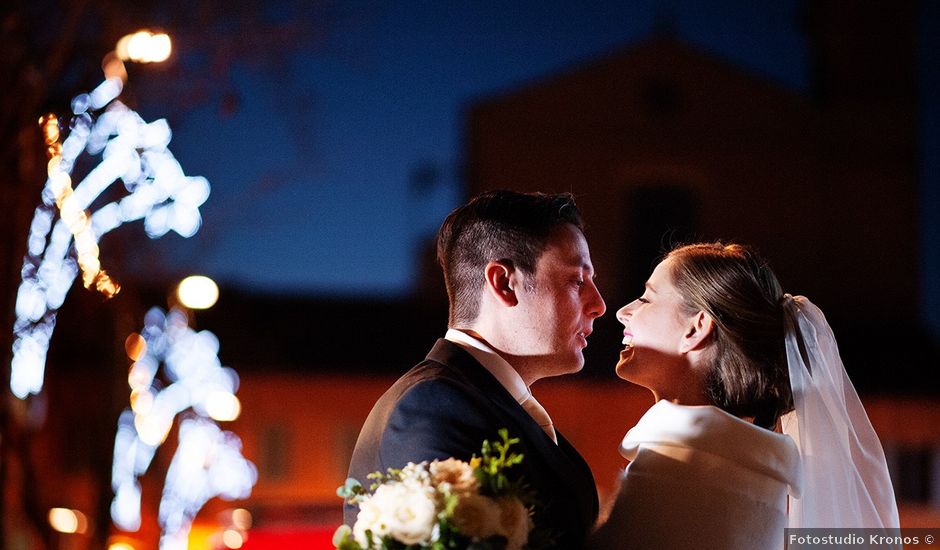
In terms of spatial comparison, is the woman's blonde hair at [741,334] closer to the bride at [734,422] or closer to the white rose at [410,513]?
the bride at [734,422]

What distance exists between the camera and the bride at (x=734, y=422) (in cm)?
393

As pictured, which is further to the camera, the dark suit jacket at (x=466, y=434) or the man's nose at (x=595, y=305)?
the man's nose at (x=595, y=305)

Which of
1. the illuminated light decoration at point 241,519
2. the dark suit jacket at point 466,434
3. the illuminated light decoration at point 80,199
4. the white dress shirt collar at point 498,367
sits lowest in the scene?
the dark suit jacket at point 466,434

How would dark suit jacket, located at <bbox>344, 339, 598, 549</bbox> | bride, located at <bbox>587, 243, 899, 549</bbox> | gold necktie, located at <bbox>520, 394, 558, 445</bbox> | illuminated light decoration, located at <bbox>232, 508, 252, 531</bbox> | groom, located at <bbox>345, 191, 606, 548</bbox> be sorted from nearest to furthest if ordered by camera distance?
dark suit jacket, located at <bbox>344, 339, 598, 549</bbox>, groom, located at <bbox>345, 191, 606, 548</bbox>, bride, located at <bbox>587, 243, 899, 549</bbox>, gold necktie, located at <bbox>520, 394, 558, 445</bbox>, illuminated light decoration, located at <bbox>232, 508, 252, 531</bbox>

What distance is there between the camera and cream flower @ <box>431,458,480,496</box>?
3082 millimetres

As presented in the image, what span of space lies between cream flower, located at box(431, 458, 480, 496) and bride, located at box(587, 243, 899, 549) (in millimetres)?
922

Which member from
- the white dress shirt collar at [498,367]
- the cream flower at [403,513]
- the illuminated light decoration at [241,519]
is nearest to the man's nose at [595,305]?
the white dress shirt collar at [498,367]

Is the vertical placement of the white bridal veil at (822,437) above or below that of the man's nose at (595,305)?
below

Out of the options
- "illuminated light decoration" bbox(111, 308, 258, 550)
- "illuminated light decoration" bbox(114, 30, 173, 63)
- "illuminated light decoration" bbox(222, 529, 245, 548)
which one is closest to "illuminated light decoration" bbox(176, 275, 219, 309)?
"illuminated light decoration" bbox(111, 308, 258, 550)

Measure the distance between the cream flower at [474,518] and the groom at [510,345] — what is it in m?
0.56

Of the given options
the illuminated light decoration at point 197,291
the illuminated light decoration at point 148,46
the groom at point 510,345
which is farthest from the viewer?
the illuminated light decoration at point 197,291

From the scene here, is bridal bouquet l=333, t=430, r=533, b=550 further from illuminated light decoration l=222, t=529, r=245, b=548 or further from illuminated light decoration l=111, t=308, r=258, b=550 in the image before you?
illuminated light decoration l=222, t=529, r=245, b=548

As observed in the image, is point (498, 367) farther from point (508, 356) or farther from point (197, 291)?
point (197, 291)

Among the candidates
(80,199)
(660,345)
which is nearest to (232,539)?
(80,199)
